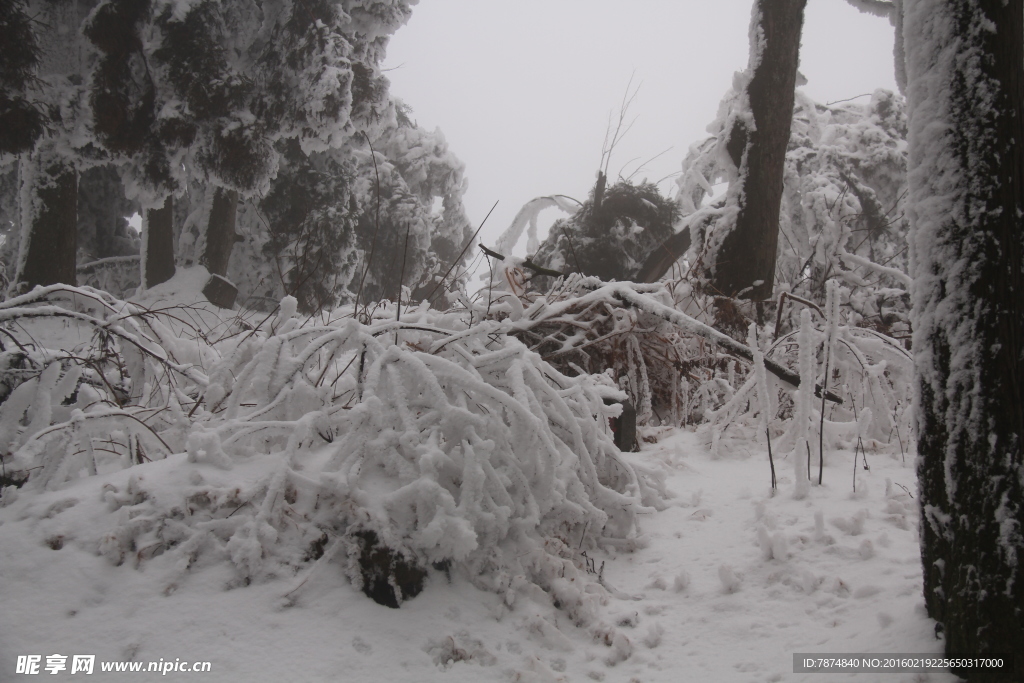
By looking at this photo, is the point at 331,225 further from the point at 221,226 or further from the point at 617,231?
the point at 617,231

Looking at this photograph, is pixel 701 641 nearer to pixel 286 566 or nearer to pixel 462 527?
pixel 462 527

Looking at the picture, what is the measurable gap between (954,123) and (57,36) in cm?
1062

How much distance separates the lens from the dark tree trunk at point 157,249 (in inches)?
372

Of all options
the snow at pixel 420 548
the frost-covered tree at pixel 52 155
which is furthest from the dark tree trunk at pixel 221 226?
the snow at pixel 420 548

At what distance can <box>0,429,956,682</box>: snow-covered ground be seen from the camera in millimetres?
1239

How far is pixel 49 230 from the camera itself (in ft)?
25.4

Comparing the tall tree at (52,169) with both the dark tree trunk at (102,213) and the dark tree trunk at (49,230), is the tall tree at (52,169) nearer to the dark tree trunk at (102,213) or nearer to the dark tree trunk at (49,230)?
the dark tree trunk at (49,230)

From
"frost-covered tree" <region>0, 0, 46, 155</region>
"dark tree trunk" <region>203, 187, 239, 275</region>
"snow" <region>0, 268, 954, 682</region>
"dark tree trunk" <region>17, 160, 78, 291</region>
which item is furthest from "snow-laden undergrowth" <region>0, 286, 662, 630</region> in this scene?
"dark tree trunk" <region>203, 187, 239, 275</region>

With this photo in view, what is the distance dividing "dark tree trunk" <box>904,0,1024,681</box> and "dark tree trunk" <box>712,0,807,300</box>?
2.99 meters

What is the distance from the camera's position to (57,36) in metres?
7.98

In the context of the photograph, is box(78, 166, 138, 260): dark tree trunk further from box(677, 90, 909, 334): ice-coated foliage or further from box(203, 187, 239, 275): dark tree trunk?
box(677, 90, 909, 334): ice-coated foliage

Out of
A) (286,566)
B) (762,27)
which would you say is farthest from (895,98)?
(286,566)

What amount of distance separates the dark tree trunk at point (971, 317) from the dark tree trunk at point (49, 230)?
926 centimetres

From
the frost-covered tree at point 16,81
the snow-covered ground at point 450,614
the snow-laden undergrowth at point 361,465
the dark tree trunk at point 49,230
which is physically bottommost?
the snow-covered ground at point 450,614
